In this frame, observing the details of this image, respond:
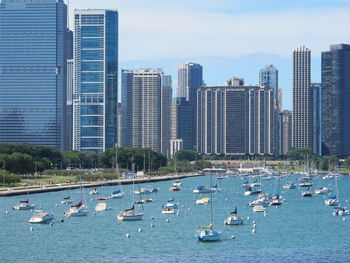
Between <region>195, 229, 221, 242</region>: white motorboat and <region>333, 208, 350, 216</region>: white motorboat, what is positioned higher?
<region>195, 229, 221, 242</region>: white motorboat

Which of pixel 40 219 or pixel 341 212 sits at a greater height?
pixel 40 219

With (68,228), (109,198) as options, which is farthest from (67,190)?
(68,228)

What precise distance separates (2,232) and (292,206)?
73.3m

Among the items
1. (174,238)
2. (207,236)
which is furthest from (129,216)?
(207,236)

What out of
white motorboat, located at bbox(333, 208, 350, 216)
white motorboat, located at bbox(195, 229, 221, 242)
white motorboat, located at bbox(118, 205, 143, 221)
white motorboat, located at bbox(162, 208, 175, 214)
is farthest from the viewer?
white motorboat, located at bbox(162, 208, 175, 214)

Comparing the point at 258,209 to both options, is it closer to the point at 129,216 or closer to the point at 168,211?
the point at 168,211

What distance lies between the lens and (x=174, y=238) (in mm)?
105438

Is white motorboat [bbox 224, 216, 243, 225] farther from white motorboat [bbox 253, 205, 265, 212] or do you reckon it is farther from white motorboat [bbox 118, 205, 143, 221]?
white motorboat [bbox 253, 205, 265, 212]

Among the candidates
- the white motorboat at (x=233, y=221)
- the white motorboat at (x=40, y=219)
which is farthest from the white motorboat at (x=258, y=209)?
the white motorboat at (x=40, y=219)

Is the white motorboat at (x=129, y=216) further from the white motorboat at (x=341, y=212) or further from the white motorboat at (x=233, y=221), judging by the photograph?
the white motorboat at (x=341, y=212)

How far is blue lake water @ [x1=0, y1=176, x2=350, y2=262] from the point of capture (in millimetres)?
90000

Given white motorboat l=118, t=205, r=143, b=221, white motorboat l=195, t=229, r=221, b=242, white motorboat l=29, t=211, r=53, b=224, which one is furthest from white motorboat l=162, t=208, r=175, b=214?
white motorboat l=195, t=229, r=221, b=242

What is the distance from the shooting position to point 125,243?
100438mm

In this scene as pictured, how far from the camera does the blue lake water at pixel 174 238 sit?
9000 cm
